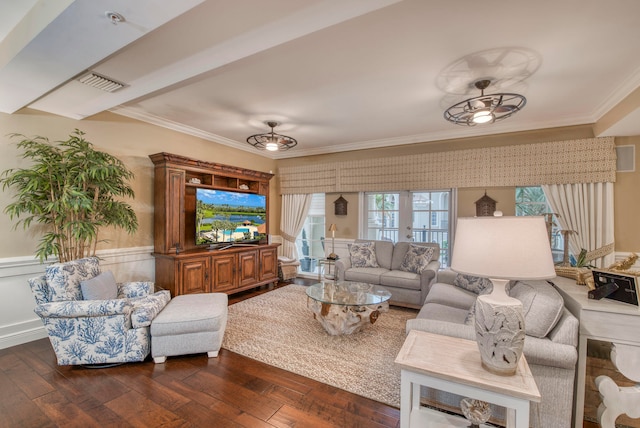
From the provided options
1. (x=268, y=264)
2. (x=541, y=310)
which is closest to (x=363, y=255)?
(x=268, y=264)

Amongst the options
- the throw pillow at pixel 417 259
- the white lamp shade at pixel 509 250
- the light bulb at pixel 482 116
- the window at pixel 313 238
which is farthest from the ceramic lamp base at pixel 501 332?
the window at pixel 313 238

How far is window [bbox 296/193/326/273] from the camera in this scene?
19.7ft

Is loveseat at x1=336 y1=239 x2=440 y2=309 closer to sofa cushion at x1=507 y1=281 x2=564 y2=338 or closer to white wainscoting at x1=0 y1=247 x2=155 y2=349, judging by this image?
sofa cushion at x1=507 y1=281 x2=564 y2=338

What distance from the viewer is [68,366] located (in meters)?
2.45

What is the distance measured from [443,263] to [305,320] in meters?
2.80

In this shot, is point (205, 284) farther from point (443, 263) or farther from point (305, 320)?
point (443, 263)

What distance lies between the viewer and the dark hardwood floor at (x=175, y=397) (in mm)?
1822

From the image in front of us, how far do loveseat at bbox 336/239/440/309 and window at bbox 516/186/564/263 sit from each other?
57.7 inches

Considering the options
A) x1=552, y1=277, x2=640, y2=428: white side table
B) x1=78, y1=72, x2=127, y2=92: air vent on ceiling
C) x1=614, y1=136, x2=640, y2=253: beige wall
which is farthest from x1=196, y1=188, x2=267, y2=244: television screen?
x1=614, y1=136, x2=640, y2=253: beige wall

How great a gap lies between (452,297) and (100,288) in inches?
143

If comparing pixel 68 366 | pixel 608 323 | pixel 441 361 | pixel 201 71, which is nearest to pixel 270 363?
pixel 441 361

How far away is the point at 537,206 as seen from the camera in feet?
13.9

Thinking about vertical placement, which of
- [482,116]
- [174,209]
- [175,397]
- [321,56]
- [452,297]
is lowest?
[175,397]

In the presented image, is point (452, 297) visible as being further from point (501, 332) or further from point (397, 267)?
point (501, 332)
